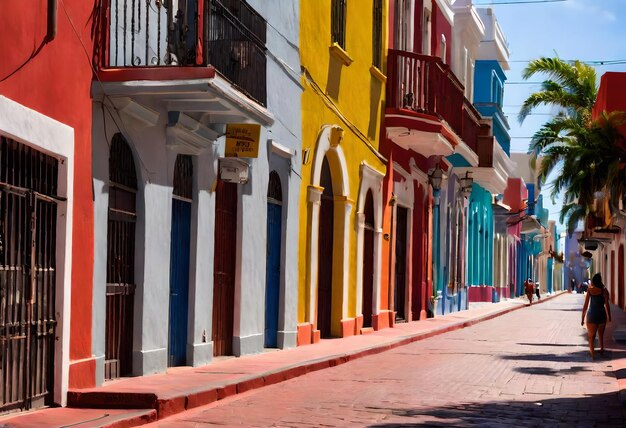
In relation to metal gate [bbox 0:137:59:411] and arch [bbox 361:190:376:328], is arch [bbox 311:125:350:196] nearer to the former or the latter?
arch [bbox 361:190:376:328]

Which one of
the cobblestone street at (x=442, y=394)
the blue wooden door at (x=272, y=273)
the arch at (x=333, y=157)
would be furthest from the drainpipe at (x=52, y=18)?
the arch at (x=333, y=157)

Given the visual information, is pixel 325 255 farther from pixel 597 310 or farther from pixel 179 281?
pixel 179 281

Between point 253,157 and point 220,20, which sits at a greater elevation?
point 220,20

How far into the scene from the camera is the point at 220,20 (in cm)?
1441

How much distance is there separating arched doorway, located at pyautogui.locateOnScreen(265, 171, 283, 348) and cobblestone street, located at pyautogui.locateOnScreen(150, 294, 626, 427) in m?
1.46

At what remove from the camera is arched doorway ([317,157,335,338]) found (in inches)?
854

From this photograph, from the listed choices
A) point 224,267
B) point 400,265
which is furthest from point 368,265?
point 224,267

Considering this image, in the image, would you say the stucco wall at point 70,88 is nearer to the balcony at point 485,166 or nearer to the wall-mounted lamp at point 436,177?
the wall-mounted lamp at point 436,177

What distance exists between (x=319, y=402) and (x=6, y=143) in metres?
4.10

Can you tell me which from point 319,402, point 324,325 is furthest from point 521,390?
point 324,325

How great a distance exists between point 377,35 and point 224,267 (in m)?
9.98

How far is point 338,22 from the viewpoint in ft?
70.5

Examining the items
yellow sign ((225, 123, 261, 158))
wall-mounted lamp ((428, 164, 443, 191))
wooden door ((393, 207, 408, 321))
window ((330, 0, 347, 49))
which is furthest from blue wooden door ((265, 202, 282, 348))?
wall-mounted lamp ((428, 164, 443, 191))

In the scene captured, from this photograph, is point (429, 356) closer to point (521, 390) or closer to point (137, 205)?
point (521, 390)
